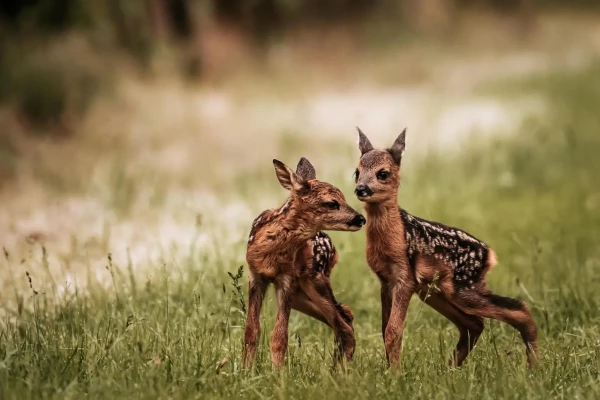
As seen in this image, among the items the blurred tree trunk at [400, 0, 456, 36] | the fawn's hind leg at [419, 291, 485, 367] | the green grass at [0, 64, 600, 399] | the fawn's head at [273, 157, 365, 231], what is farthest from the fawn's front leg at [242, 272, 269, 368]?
the blurred tree trunk at [400, 0, 456, 36]

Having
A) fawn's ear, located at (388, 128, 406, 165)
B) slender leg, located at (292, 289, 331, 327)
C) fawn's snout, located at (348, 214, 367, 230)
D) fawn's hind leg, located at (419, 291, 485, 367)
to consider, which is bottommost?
fawn's hind leg, located at (419, 291, 485, 367)

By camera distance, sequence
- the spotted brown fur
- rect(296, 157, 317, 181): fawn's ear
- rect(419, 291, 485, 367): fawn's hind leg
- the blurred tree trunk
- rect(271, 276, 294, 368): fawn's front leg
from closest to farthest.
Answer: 1. rect(271, 276, 294, 368): fawn's front leg
2. rect(296, 157, 317, 181): fawn's ear
3. the spotted brown fur
4. rect(419, 291, 485, 367): fawn's hind leg
5. the blurred tree trunk

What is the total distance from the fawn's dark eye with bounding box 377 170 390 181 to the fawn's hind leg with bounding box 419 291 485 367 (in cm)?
81

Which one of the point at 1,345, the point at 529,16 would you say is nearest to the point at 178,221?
the point at 1,345

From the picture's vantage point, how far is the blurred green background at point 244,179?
20.4ft

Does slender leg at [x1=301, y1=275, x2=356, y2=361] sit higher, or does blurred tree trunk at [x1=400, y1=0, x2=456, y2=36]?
blurred tree trunk at [x1=400, y1=0, x2=456, y2=36]

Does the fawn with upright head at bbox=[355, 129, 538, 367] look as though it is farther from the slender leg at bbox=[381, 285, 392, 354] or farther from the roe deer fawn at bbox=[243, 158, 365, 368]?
the roe deer fawn at bbox=[243, 158, 365, 368]

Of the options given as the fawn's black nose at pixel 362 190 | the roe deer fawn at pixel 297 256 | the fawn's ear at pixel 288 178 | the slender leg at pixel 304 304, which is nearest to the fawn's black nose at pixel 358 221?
the roe deer fawn at pixel 297 256

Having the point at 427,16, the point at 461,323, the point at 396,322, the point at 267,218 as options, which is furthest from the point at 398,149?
the point at 427,16

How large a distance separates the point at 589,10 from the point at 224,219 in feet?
101

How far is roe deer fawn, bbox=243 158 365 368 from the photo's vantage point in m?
6.25

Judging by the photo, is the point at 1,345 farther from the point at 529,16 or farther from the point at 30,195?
the point at 529,16

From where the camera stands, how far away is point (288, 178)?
252 inches

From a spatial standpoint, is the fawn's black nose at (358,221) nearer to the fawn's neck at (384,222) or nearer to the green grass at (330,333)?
the fawn's neck at (384,222)
